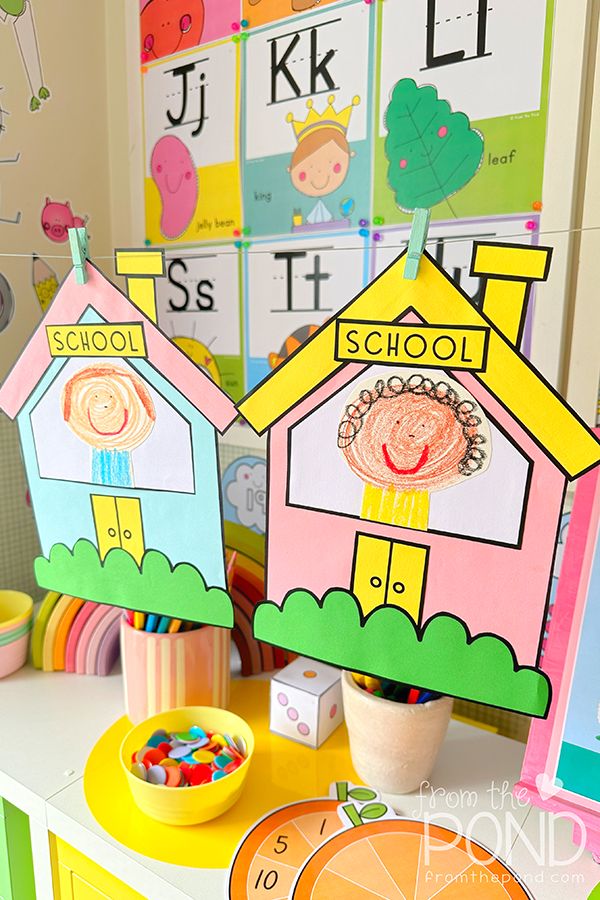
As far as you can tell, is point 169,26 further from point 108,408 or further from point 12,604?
point 12,604

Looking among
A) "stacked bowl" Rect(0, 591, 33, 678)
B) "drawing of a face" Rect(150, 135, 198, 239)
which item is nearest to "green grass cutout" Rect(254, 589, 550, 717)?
"stacked bowl" Rect(0, 591, 33, 678)

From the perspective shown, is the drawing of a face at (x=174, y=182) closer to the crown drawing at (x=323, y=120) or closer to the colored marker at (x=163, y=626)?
the crown drawing at (x=323, y=120)

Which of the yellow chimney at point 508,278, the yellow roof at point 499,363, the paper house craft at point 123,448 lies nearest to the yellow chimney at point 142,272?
the paper house craft at point 123,448

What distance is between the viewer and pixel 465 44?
0.95m

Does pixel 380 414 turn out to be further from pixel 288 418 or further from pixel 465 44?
pixel 465 44

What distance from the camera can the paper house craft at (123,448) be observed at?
2.71 ft

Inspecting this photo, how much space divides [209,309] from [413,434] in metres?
0.72

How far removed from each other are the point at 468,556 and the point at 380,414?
0.58 ft

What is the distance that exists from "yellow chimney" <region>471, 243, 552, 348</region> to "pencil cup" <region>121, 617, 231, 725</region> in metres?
0.65

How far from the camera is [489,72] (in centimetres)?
94

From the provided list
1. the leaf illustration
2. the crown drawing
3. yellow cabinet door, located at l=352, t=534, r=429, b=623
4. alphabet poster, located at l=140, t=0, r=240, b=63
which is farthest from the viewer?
alphabet poster, located at l=140, t=0, r=240, b=63

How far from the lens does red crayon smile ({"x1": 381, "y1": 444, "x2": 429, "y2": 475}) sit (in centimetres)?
71

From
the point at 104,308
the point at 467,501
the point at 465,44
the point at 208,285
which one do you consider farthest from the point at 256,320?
the point at 467,501

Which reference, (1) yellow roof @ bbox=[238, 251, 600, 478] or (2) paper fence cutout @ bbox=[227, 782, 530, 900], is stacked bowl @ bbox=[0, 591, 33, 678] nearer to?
(2) paper fence cutout @ bbox=[227, 782, 530, 900]
